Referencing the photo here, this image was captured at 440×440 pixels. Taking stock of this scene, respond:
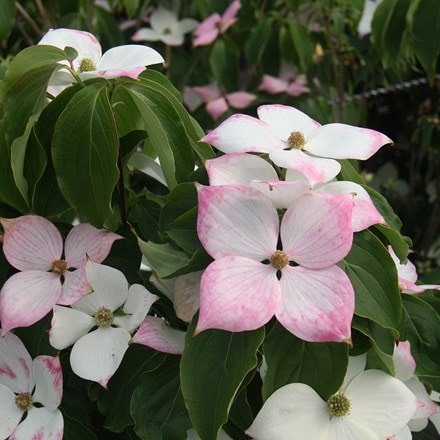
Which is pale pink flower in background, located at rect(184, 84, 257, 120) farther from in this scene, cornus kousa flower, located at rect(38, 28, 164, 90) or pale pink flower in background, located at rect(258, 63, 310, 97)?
cornus kousa flower, located at rect(38, 28, 164, 90)

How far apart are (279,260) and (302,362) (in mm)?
66

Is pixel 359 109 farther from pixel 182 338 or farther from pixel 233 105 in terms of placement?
pixel 182 338

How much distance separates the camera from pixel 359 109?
5.01 ft

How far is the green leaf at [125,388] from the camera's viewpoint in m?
0.52

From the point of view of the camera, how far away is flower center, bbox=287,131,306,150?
0.51 meters

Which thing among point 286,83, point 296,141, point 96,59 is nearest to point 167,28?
point 286,83

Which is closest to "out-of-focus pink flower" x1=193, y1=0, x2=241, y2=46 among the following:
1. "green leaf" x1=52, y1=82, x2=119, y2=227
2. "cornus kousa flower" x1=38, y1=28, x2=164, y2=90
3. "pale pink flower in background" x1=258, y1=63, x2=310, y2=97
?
"pale pink flower in background" x1=258, y1=63, x2=310, y2=97

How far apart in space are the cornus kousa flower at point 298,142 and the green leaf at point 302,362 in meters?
0.10

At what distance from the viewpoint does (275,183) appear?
0.45 meters

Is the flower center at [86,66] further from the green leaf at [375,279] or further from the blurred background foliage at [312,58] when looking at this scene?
the blurred background foliage at [312,58]

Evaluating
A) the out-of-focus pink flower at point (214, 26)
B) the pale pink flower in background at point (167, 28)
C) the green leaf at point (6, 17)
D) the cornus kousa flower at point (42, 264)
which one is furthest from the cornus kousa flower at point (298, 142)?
the pale pink flower in background at point (167, 28)

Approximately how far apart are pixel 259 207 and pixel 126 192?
0.18 meters

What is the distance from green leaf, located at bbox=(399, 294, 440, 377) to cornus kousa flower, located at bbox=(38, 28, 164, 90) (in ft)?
0.79

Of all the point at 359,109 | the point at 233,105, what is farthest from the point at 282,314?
the point at 359,109
